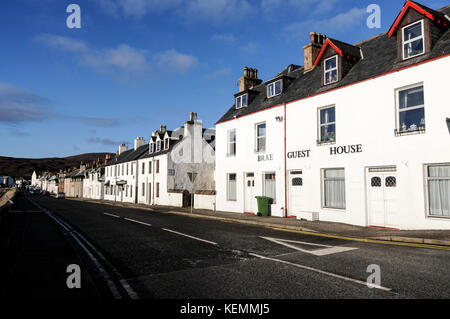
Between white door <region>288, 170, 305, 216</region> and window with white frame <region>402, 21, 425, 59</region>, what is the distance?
761cm

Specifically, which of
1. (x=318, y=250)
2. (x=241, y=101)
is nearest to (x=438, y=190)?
(x=318, y=250)

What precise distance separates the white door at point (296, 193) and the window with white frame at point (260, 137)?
3.28 m

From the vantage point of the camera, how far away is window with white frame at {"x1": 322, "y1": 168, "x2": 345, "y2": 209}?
1467 cm

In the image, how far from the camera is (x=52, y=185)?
122 metres

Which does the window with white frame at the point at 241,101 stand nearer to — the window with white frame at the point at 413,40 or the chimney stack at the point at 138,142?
the window with white frame at the point at 413,40

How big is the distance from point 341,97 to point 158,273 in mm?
12480

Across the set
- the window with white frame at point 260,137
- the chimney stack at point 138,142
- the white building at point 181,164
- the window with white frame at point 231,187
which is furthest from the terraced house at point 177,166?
the window with white frame at point 260,137

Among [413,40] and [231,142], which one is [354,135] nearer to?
[413,40]

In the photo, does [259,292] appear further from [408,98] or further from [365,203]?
[408,98]

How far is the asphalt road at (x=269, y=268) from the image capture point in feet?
16.6

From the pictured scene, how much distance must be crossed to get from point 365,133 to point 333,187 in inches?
121

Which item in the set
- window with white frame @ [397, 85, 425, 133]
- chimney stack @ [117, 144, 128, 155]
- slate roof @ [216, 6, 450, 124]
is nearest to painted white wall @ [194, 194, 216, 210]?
slate roof @ [216, 6, 450, 124]

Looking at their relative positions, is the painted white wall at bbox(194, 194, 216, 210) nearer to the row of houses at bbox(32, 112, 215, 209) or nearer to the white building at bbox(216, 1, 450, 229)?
the row of houses at bbox(32, 112, 215, 209)
